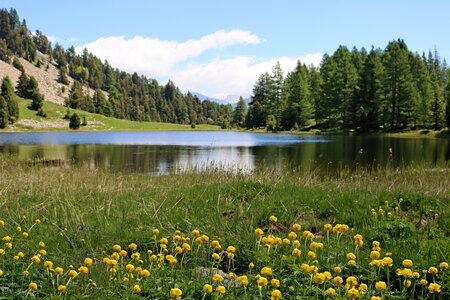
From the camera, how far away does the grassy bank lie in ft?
10.5

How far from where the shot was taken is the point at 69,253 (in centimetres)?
474

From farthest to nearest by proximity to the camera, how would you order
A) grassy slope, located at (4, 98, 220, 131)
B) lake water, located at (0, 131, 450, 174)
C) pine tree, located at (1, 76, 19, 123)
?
1. grassy slope, located at (4, 98, 220, 131)
2. pine tree, located at (1, 76, 19, 123)
3. lake water, located at (0, 131, 450, 174)

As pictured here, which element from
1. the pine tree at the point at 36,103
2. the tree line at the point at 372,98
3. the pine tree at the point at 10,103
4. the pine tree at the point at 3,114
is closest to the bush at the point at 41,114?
the pine tree at the point at 36,103

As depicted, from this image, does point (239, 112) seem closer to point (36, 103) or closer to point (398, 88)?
point (36, 103)

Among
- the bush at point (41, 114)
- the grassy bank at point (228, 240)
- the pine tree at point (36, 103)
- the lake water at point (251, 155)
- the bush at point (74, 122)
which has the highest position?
the pine tree at point (36, 103)

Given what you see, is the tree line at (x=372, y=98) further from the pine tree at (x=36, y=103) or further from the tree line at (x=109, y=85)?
the tree line at (x=109, y=85)

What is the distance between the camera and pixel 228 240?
186 inches

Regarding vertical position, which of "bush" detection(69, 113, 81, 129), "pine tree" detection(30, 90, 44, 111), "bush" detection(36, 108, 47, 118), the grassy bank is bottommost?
the grassy bank

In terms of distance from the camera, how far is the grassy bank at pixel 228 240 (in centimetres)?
319

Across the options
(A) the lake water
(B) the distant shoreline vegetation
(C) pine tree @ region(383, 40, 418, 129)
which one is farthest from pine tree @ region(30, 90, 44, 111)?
(C) pine tree @ region(383, 40, 418, 129)

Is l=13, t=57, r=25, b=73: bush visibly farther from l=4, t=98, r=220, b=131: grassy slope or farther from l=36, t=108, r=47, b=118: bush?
l=36, t=108, r=47, b=118: bush

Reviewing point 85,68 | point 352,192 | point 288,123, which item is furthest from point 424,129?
point 85,68

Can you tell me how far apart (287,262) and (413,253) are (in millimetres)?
1456

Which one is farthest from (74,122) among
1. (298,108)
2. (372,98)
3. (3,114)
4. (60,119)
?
(372,98)
